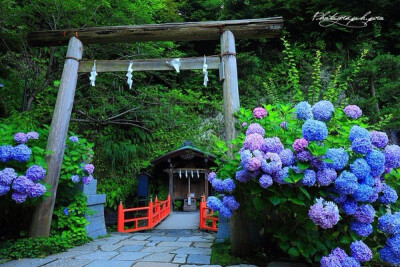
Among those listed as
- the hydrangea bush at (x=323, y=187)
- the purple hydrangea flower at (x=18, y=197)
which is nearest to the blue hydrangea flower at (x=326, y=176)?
the hydrangea bush at (x=323, y=187)

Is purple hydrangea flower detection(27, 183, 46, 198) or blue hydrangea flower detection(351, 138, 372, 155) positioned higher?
blue hydrangea flower detection(351, 138, 372, 155)

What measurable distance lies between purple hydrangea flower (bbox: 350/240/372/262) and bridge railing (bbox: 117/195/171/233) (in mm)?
6075

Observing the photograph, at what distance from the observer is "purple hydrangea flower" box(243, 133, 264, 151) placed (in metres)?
2.61

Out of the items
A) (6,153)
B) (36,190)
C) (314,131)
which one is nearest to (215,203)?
(314,131)

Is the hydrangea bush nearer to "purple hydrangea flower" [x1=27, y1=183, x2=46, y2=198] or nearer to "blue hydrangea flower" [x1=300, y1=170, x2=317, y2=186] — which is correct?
"blue hydrangea flower" [x1=300, y1=170, x2=317, y2=186]

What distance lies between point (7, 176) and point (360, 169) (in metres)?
4.02

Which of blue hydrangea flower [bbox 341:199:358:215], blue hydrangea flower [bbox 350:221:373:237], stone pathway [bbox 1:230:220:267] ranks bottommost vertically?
stone pathway [bbox 1:230:220:267]

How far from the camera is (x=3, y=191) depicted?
3.21 meters

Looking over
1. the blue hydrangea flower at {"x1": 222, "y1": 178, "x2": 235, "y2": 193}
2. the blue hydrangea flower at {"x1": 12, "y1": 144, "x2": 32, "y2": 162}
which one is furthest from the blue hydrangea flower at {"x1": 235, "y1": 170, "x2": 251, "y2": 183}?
the blue hydrangea flower at {"x1": 12, "y1": 144, "x2": 32, "y2": 162}

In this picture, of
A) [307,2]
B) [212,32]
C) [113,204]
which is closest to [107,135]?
[113,204]

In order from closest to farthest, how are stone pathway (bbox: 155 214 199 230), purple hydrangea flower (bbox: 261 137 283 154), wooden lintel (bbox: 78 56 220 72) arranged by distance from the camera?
purple hydrangea flower (bbox: 261 137 283 154) → wooden lintel (bbox: 78 56 220 72) → stone pathway (bbox: 155 214 199 230)

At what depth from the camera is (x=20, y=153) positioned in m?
3.47

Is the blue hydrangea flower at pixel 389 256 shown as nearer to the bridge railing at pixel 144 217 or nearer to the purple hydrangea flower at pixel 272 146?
the purple hydrangea flower at pixel 272 146

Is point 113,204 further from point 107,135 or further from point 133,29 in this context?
point 133,29
